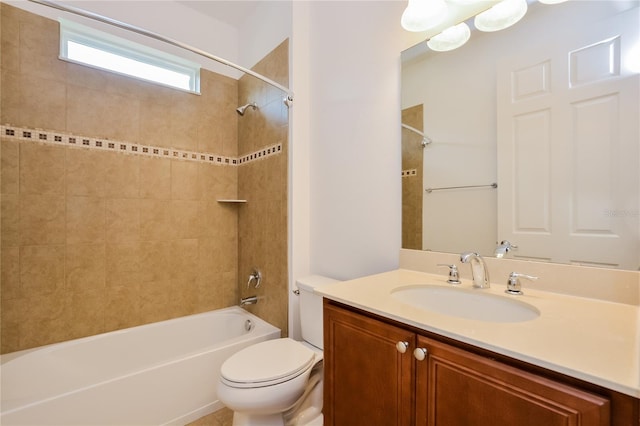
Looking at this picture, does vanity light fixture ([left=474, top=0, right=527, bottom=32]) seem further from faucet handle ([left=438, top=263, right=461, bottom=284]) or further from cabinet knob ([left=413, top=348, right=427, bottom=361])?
cabinet knob ([left=413, top=348, right=427, bottom=361])

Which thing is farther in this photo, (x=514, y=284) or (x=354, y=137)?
(x=354, y=137)

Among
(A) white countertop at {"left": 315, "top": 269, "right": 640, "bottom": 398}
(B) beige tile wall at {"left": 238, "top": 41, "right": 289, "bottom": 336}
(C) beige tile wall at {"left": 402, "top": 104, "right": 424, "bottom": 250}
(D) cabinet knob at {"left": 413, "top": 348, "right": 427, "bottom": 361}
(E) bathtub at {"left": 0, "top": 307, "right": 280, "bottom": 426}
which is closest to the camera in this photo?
(A) white countertop at {"left": 315, "top": 269, "right": 640, "bottom": 398}

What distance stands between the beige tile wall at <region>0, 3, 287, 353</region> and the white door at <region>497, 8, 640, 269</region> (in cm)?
133

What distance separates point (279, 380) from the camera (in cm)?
120

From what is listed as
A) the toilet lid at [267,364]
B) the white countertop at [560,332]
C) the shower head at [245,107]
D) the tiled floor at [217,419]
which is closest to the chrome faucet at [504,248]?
the white countertop at [560,332]

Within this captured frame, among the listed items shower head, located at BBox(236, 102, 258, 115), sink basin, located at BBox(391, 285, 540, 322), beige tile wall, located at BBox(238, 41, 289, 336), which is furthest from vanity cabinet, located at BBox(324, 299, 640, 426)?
shower head, located at BBox(236, 102, 258, 115)

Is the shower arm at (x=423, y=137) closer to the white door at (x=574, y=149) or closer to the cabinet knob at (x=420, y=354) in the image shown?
the white door at (x=574, y=149)

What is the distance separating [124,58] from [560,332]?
9.36ft

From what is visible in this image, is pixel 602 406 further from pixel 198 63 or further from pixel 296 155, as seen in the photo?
pixel 198 63

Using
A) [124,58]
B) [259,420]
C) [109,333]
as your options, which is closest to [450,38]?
[259,420]

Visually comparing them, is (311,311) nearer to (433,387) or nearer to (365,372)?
(365,372)

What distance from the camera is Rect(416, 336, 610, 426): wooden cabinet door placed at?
Answer: 0.50 meters

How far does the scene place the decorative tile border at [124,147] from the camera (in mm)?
1621

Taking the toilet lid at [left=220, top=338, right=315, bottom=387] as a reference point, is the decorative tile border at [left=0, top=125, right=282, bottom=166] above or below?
above
